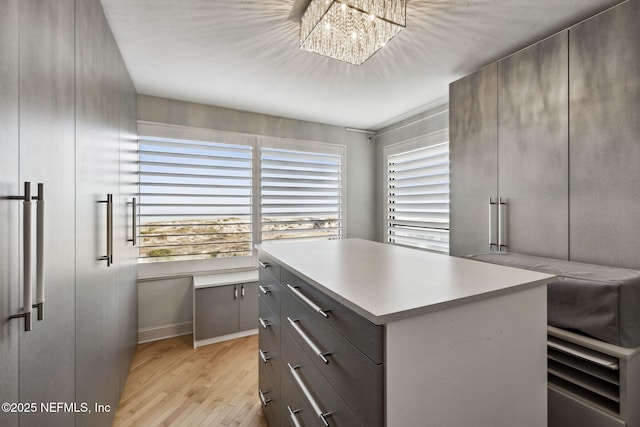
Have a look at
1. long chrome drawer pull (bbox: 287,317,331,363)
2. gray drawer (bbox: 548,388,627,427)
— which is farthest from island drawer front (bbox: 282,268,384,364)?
gray drawer (bbox: 548,388,627,427)

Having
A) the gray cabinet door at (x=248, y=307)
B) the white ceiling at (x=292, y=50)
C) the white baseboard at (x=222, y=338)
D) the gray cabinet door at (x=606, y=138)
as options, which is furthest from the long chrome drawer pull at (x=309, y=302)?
the white baseboard at (x=222, y=338)

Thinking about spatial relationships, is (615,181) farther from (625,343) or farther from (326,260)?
(326,260)

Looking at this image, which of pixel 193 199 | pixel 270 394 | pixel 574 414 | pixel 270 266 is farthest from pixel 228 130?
pixel 574 414

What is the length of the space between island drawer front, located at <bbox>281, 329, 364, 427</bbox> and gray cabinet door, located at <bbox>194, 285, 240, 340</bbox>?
1.75 meters

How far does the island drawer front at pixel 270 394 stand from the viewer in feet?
5.11

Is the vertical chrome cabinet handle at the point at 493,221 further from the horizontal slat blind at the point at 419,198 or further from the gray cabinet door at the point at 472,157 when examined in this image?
the horizontal slat blind at the point at 419,198

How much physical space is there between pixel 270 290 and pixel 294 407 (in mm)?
593

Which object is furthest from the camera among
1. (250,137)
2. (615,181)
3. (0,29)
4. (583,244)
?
(250,137)

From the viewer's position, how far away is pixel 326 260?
4.67 feet

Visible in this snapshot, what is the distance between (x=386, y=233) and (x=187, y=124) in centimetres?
291

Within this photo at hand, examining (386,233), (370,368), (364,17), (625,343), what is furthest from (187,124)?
(625,343)

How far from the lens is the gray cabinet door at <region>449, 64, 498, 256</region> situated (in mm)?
2314

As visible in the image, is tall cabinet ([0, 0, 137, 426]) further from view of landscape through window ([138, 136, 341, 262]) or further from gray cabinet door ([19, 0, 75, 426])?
view of landscape through window ([138, 136, 341, 262])

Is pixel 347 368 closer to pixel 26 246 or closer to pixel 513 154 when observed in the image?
pixel 26 246
